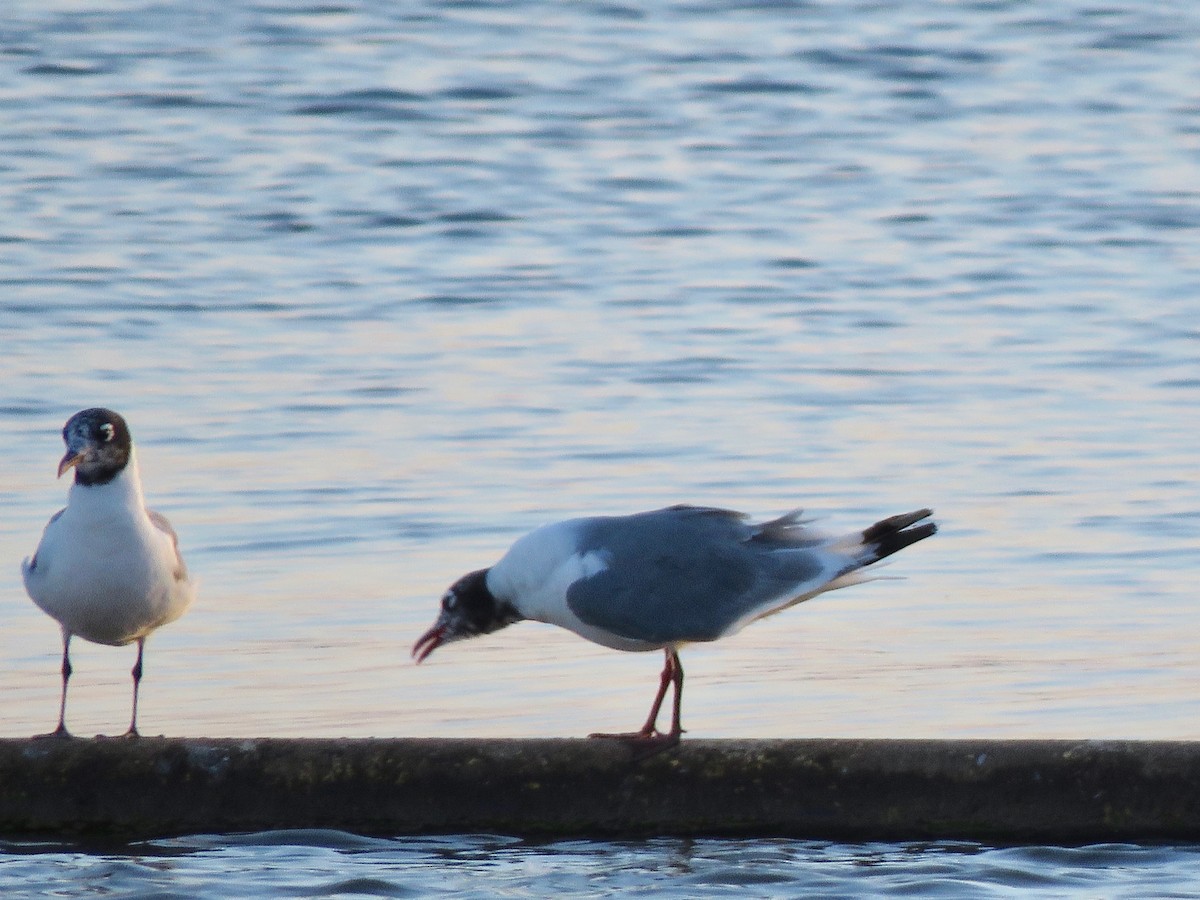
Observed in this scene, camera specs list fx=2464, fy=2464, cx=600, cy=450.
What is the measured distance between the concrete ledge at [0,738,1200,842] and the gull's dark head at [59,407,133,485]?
63 centimetres

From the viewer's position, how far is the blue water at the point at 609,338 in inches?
254

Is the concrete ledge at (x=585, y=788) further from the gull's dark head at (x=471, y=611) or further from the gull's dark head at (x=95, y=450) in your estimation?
the gull's dark head at (x=95, y=450)

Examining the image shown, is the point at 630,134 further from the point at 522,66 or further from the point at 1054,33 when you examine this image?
the point at 1054,33

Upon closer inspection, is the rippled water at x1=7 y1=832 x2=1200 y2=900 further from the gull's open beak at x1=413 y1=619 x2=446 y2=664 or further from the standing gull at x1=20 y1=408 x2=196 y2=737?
the gull's open beak at x1=413 y1=619 x2=446 y2=664

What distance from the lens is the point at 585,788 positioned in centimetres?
502

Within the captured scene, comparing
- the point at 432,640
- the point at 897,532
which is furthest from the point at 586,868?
the point at 897,532

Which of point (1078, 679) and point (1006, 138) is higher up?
point (1006, 138)

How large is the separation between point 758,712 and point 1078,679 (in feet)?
2.85

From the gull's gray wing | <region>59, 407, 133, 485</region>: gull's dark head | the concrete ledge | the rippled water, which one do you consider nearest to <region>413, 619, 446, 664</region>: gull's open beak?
the gull's gray wing

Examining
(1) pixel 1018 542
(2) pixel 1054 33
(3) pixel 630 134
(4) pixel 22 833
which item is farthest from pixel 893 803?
(2) pixel 1054 33

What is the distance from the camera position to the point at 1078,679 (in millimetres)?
6355

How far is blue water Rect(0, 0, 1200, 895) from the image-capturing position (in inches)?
254

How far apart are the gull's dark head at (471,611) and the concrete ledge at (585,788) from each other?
0.47 m

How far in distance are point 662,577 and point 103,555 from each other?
1.21m
